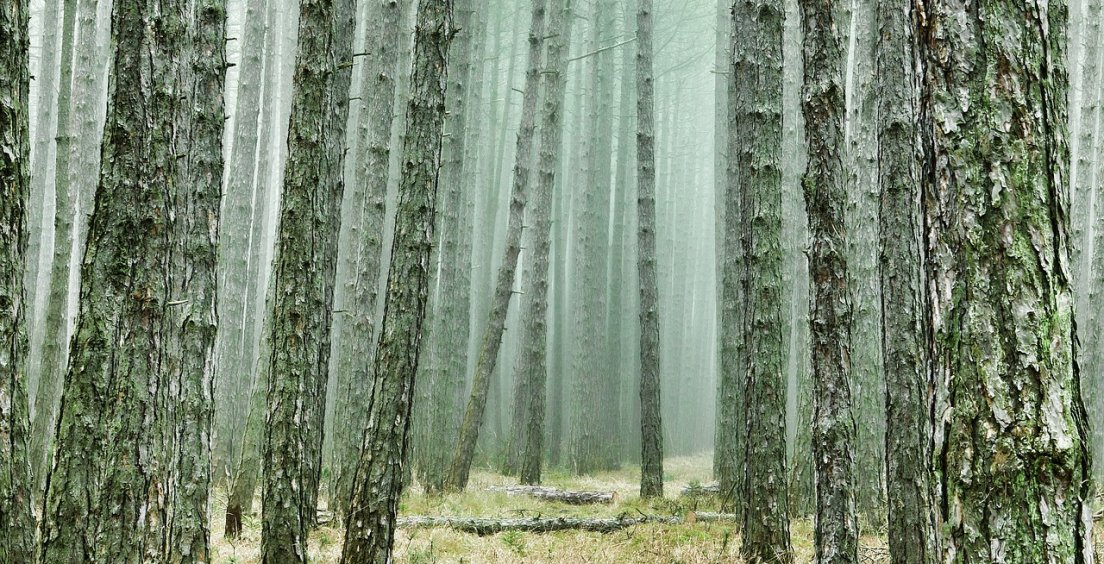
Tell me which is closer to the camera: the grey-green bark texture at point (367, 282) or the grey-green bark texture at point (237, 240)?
the grey-green bark texture at point (367, 282)

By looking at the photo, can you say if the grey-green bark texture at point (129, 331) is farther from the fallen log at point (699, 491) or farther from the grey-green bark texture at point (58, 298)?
the fallen log at point (699, 491)

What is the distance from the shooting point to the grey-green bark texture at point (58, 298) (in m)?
8.42

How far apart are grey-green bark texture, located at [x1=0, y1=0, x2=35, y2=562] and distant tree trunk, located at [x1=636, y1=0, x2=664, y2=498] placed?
7413 mm

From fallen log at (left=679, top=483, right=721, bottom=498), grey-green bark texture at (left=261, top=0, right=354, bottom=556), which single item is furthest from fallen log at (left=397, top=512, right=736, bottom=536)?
grey-green bark texture at (left=261, top=0, right=354, bottom=556)

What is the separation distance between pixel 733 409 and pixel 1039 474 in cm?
764

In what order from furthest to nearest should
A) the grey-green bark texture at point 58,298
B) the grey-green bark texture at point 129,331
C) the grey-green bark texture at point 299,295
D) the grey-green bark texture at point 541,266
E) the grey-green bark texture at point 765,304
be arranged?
the grey-green bark texture at point 541,266, the grey-green bark texture at point 58,298, the grey-green bark texture at point 765,304, the grey-green bark texture at point 299,295, the grey-green bark texture at point 129,331

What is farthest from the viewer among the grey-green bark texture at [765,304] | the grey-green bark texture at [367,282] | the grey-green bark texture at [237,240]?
the grey-green bark texture at [237,240]

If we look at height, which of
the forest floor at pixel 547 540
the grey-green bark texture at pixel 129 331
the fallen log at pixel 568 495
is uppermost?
the grey-green bark texture at pixel 129 331

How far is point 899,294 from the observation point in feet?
16.8

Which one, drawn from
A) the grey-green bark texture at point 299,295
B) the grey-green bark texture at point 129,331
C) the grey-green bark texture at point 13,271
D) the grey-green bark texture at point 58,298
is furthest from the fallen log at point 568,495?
the grey-green bark texture at point 13,271

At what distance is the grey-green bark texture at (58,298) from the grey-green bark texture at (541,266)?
5528mm

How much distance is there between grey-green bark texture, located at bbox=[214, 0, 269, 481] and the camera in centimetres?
1038

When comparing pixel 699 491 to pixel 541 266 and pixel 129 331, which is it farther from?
pixel 129 331

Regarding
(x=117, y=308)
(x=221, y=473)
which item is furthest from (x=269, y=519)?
(x=221, y=473)
